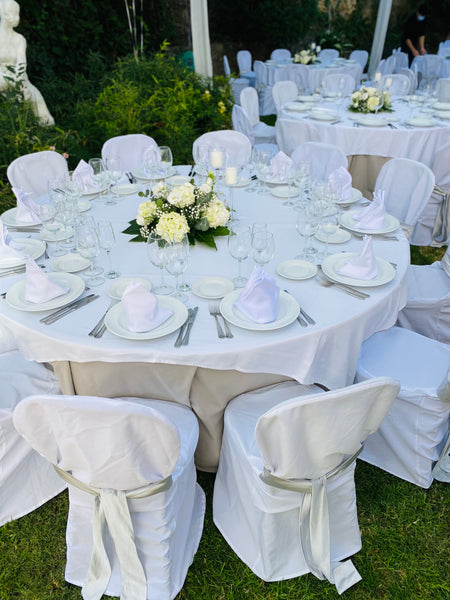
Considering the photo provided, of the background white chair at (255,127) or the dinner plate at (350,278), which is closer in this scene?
the dinner plate at (350,278)

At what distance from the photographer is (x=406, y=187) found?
129 inches

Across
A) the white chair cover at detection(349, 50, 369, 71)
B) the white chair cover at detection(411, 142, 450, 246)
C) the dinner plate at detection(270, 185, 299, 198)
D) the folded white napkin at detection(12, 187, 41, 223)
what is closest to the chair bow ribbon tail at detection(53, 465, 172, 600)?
the folded white napkin at detection(12, 187, 41, 223)

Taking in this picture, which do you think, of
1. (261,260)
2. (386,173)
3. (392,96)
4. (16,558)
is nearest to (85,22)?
(392,96)

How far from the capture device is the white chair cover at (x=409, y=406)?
79.3 inches

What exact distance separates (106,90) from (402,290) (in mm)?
4907

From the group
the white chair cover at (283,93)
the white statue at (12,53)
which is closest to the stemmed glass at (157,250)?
the white statue at (12,53)

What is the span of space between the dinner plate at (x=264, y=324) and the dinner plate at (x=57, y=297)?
0.60m

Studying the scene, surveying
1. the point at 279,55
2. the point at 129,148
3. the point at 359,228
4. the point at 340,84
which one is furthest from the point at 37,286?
the point at 279,55

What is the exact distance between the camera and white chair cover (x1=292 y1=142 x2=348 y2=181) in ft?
11.5

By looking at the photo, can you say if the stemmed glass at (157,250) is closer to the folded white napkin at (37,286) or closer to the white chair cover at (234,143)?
the folded white napkin at (37,286)

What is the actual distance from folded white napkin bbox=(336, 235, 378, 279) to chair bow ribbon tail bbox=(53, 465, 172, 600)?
110cm

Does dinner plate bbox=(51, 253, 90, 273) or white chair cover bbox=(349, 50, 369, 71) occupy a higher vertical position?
white chair cover bbox=(349, 50, 369, 71)

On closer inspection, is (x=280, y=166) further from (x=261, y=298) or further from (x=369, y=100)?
(x=369, y=100)

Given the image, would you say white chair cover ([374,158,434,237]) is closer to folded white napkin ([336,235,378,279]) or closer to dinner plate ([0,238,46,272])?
folded white napkin ([336,235,378,279])
